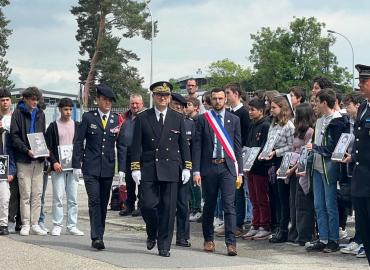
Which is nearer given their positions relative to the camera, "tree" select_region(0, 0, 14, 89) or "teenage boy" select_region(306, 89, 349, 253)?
"teenage boy" select_region(306, 89, 349, 253)

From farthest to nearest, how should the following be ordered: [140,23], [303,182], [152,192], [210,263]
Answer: [140,23], [303,182], [152,192], [210,263]

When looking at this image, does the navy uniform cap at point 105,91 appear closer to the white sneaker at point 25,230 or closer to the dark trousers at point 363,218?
the white sneaker at point 25,230

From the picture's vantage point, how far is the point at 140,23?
5681 centimetres

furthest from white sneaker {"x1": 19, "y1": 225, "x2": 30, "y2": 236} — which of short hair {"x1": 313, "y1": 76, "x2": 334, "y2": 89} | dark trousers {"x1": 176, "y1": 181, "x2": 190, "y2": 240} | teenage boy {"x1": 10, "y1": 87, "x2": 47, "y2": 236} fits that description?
short hair {"x1": 313, "y1": 76, "x2": 334, "y2": 89}

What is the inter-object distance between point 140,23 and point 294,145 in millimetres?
47044

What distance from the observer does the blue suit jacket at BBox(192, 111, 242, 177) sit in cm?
1022

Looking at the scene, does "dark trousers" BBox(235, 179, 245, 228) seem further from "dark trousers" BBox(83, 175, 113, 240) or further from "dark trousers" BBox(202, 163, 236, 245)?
"dark trousers" BBox(83, 175, 113, 240)

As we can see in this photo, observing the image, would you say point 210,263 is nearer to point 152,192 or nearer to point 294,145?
point 152,192

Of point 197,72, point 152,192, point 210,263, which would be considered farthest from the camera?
point 197,72

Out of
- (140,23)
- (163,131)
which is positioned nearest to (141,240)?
(163,131)

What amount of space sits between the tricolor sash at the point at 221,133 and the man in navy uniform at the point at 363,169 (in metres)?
2.98

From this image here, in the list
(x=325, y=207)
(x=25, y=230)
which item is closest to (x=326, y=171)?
(x=325, y=207)

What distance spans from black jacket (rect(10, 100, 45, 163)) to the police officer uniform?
5973 mm

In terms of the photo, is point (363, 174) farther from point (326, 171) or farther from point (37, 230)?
point (37, 230)
